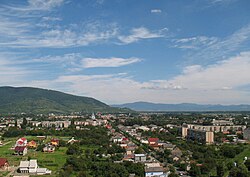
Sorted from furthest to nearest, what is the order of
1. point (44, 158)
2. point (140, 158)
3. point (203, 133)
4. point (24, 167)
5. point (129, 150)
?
point (203, 133), point (129, 150), point (44, 158), point (140, 158), point (24, 167)

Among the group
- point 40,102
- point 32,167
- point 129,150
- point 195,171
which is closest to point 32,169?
point 32,167

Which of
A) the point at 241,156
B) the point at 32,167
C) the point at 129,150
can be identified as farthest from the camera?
the point at 129,150

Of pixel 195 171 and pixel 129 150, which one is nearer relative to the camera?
pixel 195 171

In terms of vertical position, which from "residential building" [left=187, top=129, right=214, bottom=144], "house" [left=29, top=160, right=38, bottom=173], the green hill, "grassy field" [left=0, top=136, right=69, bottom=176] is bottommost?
"grassy field" [left=0, top=136, right=69, bottom=176]

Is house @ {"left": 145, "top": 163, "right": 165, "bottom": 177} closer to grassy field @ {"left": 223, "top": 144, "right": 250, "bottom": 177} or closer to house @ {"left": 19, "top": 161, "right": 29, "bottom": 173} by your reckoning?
grassy field @ {"left": 223, "top": 144, "right": 250, "bottom": 177}

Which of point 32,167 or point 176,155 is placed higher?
point 176,155

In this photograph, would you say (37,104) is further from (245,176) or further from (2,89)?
(245,176)

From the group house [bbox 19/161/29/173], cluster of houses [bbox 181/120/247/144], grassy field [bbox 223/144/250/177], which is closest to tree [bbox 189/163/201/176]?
grassy field [bbox 223/144/250/177]

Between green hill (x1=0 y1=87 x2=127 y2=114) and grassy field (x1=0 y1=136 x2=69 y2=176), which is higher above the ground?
green hill (x1=0 y1=87 x2=127 y2=114)

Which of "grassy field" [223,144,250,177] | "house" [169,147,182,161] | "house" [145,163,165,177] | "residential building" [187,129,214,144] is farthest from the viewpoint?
"residential building" [187,129,214,144]

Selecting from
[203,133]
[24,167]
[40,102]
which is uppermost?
[40,102]

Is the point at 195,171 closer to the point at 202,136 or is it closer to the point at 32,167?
the point at 32,167
